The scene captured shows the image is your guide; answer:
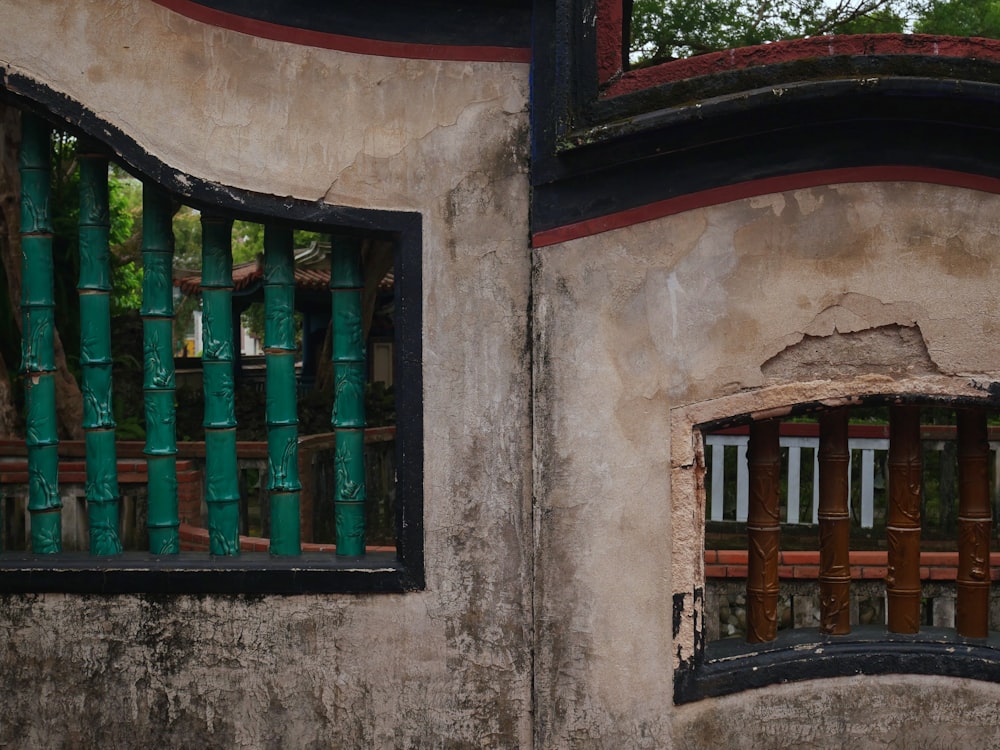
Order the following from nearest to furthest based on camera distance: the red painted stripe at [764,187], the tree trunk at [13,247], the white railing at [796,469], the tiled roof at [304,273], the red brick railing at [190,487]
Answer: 1. the red painted stripe at [764,187]
2. the red brick railing at [190,487]
3. the white railing at [796,469]
4. the tree trunk at [13,247]
5. the tiled roof at [304,273]

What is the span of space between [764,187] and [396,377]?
1443 mm

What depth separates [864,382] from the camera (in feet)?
11.5

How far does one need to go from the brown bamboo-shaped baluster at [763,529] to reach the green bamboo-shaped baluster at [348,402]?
1431 mm

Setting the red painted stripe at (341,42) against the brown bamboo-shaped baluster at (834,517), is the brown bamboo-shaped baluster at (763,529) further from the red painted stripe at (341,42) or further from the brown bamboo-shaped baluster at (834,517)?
the red painted stripe at (341,42)

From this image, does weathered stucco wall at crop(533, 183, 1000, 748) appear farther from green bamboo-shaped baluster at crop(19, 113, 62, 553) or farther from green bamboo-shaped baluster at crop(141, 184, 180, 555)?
green bamboo-shaped baluster at crop(19, 113, 62, 553)

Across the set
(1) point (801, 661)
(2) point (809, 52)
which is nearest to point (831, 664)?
(1) point (801, 661)

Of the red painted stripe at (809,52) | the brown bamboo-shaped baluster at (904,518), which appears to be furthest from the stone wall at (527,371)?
the red painted stripe at (809,52)

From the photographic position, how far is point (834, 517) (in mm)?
3678

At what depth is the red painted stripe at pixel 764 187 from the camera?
3.52 m

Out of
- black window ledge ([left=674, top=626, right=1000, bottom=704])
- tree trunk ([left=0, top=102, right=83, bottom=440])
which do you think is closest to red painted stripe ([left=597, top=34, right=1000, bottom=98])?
black window ledge ([left=674, top=626, right=1000, bottom=704])

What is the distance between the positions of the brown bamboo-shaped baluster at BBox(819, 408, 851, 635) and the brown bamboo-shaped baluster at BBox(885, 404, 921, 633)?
17 centimetres

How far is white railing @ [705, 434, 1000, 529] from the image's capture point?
7492mm

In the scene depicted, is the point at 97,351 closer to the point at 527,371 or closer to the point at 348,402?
the point at 348,402

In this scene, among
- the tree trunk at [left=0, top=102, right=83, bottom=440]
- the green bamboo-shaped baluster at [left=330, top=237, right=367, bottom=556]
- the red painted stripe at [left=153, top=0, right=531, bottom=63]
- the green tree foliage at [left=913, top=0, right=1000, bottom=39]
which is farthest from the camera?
the green tree foliage at [left=913, top=0, right=1000, bottom=39]
